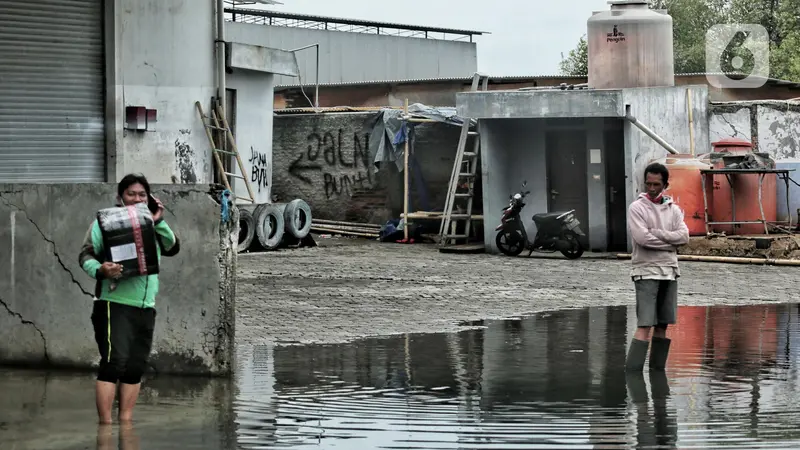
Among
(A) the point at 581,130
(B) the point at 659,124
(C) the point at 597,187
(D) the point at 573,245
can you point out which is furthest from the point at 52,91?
(B) the point at 659,124

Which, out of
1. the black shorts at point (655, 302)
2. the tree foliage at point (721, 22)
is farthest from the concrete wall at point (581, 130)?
the tree foliage at point (721, 22)

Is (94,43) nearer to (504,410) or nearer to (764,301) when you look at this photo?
(764,301)

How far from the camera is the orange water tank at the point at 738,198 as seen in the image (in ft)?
74.7

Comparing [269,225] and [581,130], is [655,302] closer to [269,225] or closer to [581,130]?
[269,225]

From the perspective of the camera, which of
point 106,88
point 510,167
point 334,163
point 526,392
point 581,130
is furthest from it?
point 334,163

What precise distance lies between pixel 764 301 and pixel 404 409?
8745mm

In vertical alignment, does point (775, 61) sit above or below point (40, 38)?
above

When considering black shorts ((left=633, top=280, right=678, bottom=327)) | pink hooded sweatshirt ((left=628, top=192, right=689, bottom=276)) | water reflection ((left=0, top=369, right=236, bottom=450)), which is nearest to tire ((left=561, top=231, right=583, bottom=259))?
black shorts ((left=633, top=280, right=678, bottom=327))

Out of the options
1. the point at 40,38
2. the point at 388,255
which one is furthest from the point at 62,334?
the point at 388,255

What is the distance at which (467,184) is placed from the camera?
85.7 feet

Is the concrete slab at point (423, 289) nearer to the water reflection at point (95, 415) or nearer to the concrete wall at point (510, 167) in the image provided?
the concrete wall at point (510, 167)

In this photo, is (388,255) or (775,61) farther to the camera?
(775,61)

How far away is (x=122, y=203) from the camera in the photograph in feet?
26.7

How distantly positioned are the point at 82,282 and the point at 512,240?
45.8 feet
